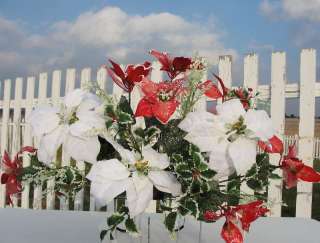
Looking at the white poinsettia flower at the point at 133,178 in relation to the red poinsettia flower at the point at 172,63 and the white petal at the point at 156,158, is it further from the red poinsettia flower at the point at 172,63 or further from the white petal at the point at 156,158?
the red poinsettia flower at the point at 172,63

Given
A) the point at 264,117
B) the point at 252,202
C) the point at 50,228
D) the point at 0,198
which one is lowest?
the point at 0,198

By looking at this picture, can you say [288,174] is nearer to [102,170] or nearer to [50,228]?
[102,170]

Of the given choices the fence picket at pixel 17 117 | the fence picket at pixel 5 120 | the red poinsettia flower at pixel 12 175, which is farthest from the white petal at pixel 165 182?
the fence picket at pixel 5 120

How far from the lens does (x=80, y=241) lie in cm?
113

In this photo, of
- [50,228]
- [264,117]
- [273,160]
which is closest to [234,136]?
[264,117]

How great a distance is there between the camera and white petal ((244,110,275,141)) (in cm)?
63

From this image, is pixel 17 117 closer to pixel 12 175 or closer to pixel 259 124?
pixel 12 175

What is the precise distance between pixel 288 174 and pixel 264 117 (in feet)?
0.45

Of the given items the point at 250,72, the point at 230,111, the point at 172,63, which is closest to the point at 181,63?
the point at 172,63

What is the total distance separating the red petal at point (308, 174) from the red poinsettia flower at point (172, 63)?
0.21 meters

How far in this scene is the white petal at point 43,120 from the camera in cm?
68

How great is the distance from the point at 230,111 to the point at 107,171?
0.17 m

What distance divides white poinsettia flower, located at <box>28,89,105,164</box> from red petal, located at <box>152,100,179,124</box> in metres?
0.07

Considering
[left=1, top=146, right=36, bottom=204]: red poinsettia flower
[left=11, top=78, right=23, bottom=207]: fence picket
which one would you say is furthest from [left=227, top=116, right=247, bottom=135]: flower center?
[left=11, top=78, right=23, bottom=207]: fence picket
